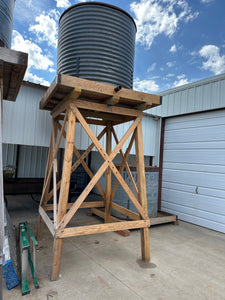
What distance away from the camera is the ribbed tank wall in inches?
117

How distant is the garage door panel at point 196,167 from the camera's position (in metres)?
5.96

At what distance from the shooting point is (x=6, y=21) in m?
3.09

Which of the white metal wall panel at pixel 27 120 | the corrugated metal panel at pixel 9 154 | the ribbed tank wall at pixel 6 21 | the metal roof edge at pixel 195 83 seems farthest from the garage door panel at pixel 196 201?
the corrugated metal panel at pixel 9 154

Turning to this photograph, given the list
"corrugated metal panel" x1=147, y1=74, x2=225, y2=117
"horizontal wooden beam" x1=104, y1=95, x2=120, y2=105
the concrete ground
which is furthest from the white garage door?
"horizontal wooden beam" x1=104, y1=95, x2=120, y2=105

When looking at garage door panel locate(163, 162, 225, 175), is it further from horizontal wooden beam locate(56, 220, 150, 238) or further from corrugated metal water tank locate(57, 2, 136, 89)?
corrugated metal water tank locate(57, 2, 136, 89)

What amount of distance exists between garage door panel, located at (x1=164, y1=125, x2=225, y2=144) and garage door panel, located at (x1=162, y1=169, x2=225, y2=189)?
1.04 meters

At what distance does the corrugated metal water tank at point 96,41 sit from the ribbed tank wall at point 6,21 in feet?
3.69

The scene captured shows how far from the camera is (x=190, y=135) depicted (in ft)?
22.5

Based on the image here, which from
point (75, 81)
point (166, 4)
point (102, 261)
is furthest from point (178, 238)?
point (166, 4)

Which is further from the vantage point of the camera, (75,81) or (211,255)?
(211,255)

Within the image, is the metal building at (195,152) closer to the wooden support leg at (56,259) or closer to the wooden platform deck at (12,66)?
the wooden support leg at (56,259)

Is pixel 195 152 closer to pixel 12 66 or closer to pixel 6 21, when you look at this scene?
pixel 12 66

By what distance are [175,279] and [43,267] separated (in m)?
2.04

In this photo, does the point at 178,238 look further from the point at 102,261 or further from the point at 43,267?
the point at 43,267
